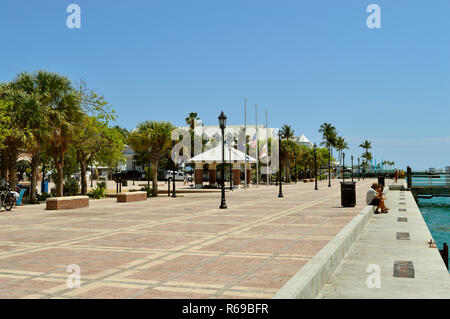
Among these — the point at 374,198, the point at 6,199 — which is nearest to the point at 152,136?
the point at 6,199

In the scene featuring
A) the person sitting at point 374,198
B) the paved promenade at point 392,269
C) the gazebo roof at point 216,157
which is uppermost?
the gazebo roof at point 216,157

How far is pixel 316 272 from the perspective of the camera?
19.5 feet

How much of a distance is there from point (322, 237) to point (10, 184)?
19.1 metres

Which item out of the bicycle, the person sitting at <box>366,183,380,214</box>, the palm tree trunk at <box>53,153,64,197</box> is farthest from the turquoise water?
the palm tree trunk at <box>53,153,64,197</box>

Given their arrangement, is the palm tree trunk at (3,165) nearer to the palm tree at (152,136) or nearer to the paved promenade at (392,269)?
the palm tree at (152,136)

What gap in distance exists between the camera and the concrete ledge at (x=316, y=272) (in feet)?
16.3

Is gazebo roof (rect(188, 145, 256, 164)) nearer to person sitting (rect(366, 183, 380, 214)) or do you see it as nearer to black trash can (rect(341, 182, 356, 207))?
black trash can (rect(341, 182, 356, 207))

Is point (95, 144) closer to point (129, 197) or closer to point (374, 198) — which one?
point (129, 197)

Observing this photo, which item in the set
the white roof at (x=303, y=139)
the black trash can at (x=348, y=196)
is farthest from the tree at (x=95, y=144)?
the white roof at (x=303, y=139)

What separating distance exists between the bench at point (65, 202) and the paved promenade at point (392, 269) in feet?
47.6

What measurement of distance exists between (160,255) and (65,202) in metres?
13.8

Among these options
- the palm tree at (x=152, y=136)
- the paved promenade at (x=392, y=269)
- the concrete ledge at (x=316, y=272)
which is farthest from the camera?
the palm tree at (x=152, y=136)

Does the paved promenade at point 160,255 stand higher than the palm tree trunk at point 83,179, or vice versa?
the palm tree trunk at point 83,179
